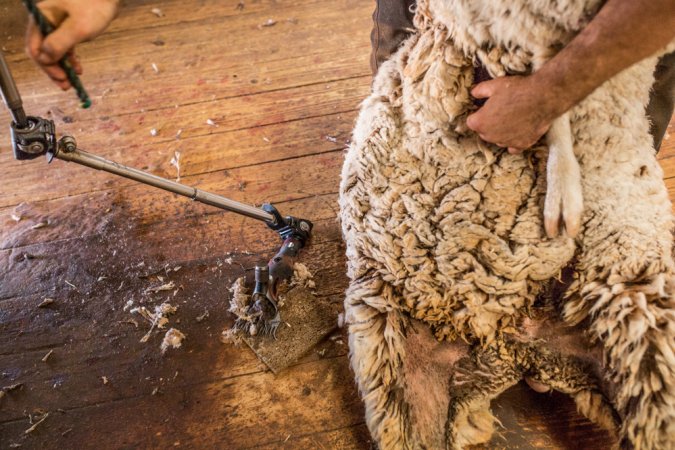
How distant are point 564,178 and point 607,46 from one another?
21 centimetres

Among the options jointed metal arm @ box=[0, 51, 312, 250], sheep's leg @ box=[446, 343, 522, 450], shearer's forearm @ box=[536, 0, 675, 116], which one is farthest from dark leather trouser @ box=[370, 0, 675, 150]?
sheep's leg @ box=[446, 343, 522, 450]

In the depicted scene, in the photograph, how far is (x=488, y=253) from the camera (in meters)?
0.86

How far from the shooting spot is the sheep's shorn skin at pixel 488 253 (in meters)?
0.76

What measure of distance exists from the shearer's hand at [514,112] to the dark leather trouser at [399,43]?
23 centimetres

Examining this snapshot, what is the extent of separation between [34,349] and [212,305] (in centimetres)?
40

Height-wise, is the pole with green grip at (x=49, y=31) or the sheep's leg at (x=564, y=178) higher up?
the pole with green grip at (x=49, y=31)

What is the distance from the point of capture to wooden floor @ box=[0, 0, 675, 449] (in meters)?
1.00

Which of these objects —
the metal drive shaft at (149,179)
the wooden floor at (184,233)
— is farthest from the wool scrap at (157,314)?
the metal drive shaft at (149,179)

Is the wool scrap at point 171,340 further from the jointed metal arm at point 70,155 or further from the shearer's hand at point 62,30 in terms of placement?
the shearer's hand at point 62,30

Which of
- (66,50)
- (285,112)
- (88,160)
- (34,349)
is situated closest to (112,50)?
(285,112)

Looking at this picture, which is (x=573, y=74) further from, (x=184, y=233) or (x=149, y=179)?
(x=184, y=233)

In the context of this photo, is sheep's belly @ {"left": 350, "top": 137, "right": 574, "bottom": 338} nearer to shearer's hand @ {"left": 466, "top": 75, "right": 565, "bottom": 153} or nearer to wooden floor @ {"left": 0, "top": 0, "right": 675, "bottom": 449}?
shearer's hand @ {"left": 466, "top": 75, "right": 565, "bottom": 153}

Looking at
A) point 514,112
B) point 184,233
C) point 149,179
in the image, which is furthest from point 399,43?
point 184,233

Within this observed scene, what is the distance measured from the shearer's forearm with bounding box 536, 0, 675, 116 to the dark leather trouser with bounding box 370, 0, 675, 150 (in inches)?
12.4
